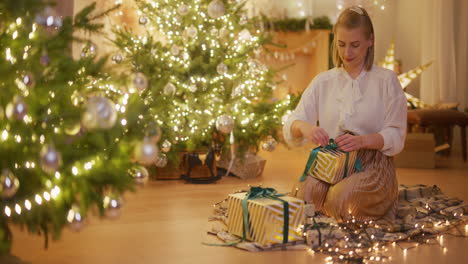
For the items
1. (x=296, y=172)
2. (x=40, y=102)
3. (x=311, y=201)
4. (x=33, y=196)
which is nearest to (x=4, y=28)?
(x=40, y=102)

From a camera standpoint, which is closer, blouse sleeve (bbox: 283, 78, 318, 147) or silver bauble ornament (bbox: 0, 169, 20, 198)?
silver bauble ornament (bbox: 0, 169, 20, 198)

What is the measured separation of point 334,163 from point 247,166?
1.72m

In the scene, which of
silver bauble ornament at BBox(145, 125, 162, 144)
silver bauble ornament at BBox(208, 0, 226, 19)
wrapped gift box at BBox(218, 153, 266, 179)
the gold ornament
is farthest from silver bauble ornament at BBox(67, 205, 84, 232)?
the gold ornament

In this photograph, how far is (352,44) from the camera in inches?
100

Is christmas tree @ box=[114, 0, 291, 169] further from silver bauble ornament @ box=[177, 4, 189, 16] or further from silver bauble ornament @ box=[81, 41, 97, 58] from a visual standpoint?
silver bauble ornament @ box=[81, 41, 97, 58]

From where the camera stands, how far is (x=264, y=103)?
4258 millimetres

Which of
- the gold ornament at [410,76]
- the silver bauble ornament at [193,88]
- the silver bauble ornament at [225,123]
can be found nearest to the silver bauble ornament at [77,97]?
the silver bauble ornament at [225,123]

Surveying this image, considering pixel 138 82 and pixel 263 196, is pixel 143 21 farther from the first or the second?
pixel 138 82

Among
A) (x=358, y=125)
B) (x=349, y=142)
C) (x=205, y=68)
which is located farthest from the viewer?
(x=205, y=68)

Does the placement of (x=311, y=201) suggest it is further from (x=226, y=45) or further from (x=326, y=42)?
(x=326, y=42)

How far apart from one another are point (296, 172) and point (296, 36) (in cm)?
409

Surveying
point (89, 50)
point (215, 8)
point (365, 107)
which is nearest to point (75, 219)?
point (89, 50)

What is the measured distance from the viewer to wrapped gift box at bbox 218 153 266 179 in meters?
4.20

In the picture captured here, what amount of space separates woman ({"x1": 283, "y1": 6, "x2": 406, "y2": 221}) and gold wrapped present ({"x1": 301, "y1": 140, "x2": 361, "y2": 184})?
4 cm
